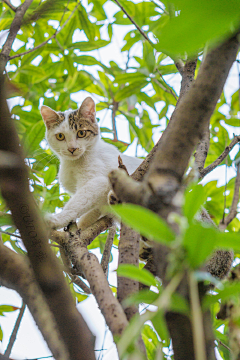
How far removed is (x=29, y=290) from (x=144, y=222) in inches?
14.2

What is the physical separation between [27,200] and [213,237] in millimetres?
243

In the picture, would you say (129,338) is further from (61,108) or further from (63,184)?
(61,108)

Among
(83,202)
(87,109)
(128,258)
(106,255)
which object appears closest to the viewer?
(128,258)

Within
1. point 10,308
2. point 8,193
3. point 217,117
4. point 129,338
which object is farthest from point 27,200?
point 217,117

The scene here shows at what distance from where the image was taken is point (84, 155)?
80.8 inches

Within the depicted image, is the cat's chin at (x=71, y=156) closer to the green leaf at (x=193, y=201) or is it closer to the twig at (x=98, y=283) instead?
the twig at (x=98, y=283)

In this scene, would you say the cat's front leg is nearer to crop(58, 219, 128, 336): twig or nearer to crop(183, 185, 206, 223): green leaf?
crop(58, 219, 128, 336): twig

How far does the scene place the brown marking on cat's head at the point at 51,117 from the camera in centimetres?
208

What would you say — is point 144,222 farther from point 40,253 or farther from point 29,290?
point 29,290

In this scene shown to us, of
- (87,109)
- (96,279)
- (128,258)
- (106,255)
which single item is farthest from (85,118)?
(96,279)

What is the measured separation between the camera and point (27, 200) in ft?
1.33

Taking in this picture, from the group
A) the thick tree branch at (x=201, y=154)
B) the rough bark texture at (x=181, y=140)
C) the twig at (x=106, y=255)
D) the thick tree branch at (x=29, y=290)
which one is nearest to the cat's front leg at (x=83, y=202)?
the twig at (x=106, y=255)

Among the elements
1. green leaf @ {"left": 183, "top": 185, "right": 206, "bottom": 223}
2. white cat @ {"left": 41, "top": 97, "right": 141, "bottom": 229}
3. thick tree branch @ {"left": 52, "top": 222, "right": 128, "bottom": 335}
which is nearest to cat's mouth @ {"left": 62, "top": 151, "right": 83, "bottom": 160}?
white cat @ {"left": 41, "top": 97, "right": 141, "bottom": 229}

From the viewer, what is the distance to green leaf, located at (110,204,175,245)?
300 millimetres
